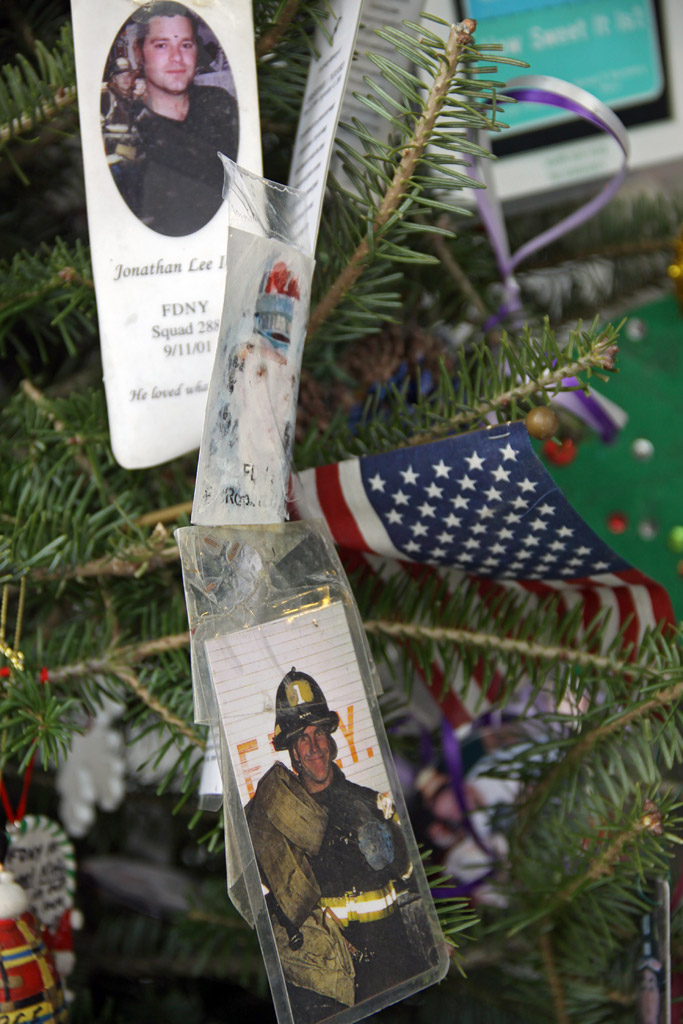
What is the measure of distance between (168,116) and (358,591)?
0.89ft

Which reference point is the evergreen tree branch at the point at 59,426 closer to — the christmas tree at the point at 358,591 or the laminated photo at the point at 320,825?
the christmas tree at the point at 358,591

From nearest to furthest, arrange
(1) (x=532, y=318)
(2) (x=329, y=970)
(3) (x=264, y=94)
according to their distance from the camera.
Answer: (2) (x=329, y=970), (3) (x=264, y=94), (1) (x=532, y=318)

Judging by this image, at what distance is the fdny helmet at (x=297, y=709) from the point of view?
0.33 meters

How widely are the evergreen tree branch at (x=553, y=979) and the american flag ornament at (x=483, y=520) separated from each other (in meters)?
0.19

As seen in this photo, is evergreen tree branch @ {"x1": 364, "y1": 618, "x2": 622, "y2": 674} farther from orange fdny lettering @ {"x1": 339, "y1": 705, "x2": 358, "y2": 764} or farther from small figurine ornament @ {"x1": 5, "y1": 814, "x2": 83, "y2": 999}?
small figurine ornament @ {"x1": 5, "y1": 814, "x2": 83, "y2": 999}

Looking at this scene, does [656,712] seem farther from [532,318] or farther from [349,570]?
[532,318]

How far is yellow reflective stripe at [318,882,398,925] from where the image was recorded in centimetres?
33

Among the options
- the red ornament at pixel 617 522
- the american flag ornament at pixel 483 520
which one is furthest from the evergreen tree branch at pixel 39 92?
the red ornament at pixel 617 522

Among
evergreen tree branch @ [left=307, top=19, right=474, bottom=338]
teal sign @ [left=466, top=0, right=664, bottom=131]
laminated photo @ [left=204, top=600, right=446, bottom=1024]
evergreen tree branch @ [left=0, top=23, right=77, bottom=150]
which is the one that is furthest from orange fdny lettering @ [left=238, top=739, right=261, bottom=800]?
Result: teal sign @ [left=466, top=0, right=664, bottom=131]

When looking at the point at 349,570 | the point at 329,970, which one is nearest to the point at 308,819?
the point at 329,970

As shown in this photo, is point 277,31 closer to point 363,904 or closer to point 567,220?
point 567,220

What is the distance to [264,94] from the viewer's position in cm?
43

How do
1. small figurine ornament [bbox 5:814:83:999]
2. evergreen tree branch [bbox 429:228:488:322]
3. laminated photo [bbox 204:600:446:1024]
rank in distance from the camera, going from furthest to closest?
evergreen tree branch [bbox 429:228:488:322] < small figurine ornament [bbox 5:814:83:999] < laminated photo [bbox 204:600:446:1024]

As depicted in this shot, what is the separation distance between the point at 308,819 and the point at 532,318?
0.43m
